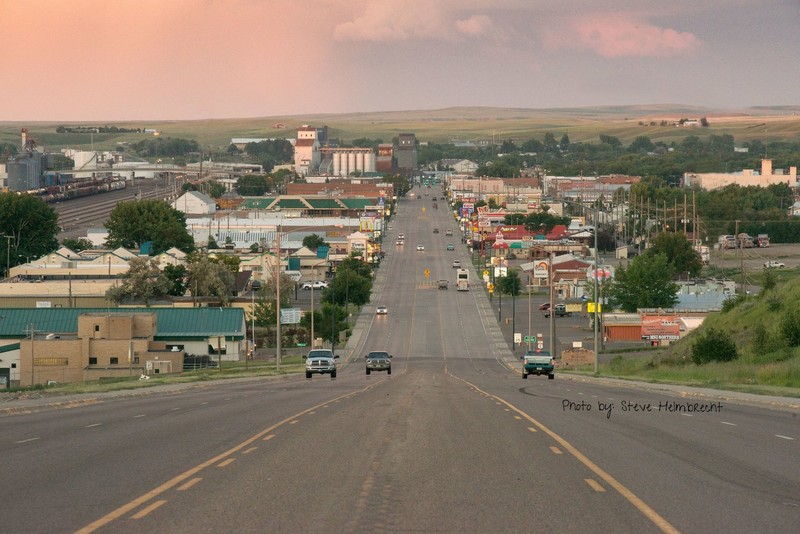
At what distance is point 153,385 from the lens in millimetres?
50125

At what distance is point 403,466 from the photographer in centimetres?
1914

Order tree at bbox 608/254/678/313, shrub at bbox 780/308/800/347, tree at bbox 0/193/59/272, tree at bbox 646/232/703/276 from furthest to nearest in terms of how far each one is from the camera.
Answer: tree at bbox 0/193/59/272 → tree at bbox 646/232/703/276 → tree at bbox 608/254/678/313 → shrub at bbox 780/308/800/347

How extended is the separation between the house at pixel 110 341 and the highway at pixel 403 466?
46322 millimetres

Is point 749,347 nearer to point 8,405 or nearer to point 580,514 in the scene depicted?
point 8,405

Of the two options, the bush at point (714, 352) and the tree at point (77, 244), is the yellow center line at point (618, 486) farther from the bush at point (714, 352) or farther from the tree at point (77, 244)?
the tree at point (77, 244)

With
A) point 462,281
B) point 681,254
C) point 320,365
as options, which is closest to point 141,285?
point 462,281

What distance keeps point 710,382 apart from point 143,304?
84.9m

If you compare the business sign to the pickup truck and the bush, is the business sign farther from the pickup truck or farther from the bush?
the bush

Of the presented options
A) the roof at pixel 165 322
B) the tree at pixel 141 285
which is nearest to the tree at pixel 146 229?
the tree at pixel 141 285

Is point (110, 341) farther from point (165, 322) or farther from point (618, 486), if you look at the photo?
point (618, 486)

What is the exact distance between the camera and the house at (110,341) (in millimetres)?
81750

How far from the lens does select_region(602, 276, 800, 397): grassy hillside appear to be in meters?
44.5

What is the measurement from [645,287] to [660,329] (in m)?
26.6

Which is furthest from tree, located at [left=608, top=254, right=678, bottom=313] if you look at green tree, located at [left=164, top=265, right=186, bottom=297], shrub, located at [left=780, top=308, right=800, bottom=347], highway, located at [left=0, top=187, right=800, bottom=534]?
highway, located at [left=0, top=187, right=800, bottom=534]
